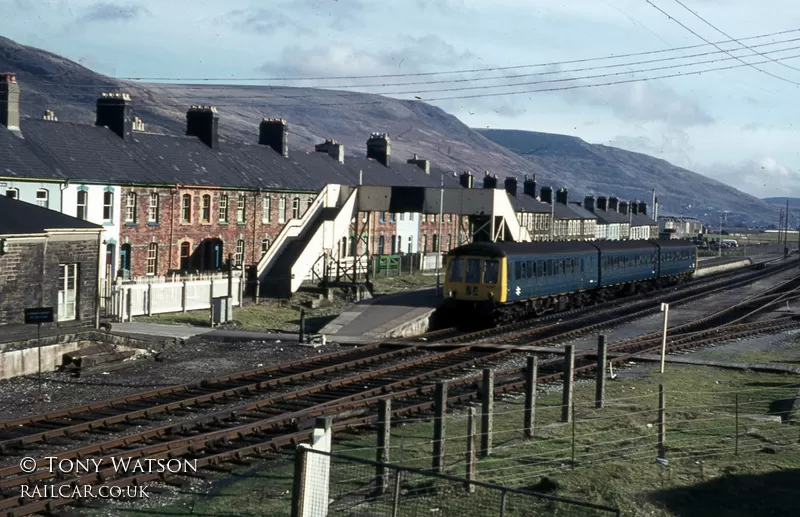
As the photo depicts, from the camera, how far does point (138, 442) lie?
17.0 meters

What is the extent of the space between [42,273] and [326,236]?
72.3 ft

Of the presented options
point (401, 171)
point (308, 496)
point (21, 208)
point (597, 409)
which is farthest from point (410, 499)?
point (401, 171)

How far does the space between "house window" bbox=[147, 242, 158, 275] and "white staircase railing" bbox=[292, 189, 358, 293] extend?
6819 millimetres

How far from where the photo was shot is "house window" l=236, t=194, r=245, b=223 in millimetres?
53816

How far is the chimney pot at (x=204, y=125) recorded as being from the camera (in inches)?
2218

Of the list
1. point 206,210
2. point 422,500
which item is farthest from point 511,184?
point 422,500

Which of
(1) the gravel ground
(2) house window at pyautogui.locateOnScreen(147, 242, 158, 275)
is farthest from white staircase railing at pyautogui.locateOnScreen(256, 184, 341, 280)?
(1) the gravel ground

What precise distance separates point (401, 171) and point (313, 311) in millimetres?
36461

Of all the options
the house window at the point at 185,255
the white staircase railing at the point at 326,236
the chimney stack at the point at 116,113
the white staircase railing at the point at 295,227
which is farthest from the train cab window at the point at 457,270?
the chimney stack at the point at 116,113

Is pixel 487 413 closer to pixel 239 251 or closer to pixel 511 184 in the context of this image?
pixel 239 251

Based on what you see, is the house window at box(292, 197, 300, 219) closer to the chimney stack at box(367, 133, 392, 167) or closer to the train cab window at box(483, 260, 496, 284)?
the chimney stack at box(367, 133, 392, 167)

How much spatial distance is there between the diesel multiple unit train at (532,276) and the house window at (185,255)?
1568 centimetres

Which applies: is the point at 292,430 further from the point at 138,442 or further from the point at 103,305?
the point at 103,305

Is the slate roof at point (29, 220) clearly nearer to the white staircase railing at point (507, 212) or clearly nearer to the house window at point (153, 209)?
Answer: the house window at point (153, 209)
